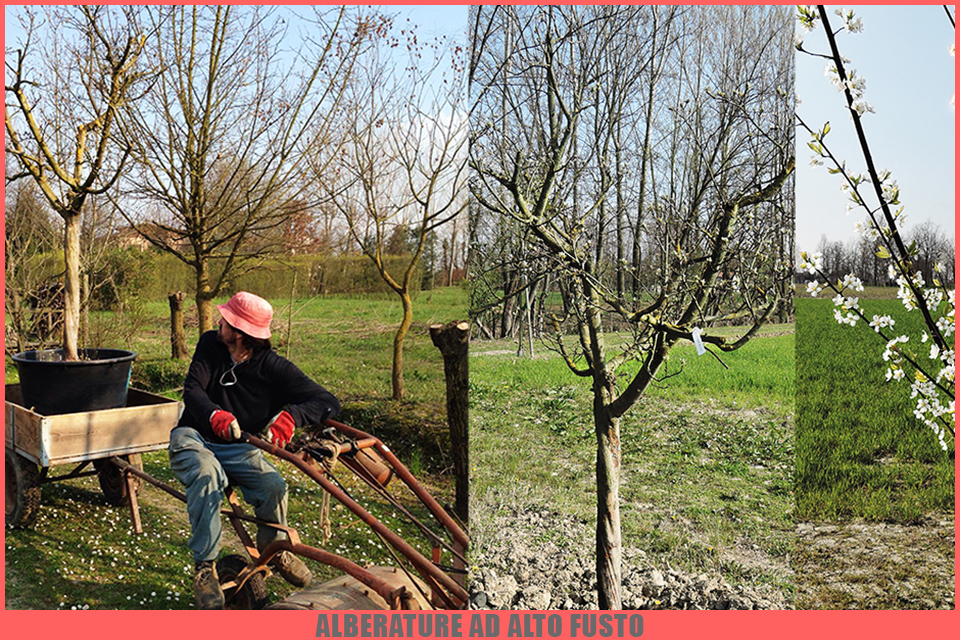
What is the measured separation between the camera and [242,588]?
108 inches

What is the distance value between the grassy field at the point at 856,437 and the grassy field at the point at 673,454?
2.20 feet

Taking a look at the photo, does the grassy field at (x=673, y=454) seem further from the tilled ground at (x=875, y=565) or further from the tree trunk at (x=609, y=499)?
the tilled ground at (x=875, y=565)

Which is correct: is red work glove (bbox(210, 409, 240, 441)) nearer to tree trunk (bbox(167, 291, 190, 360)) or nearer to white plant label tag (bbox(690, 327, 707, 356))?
white plant label tag (bbox(690, 327, 707, 356))

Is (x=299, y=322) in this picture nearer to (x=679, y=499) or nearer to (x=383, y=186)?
(x=383, y=186)

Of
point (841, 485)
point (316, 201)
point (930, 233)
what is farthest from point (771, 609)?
point (316, 201)

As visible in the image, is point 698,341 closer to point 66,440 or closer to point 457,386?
point 457,386

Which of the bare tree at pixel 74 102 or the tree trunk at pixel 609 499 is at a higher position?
the bare tree at pixel 74 102

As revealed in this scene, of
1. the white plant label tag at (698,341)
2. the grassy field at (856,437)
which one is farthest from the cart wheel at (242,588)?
the grassy field at (856,437)

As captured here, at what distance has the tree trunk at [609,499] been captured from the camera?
2.54m

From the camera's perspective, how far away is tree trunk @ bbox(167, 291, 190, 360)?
493cm

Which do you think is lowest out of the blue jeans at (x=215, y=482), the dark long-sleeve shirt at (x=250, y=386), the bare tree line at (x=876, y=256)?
the blue jeans at (x=215, y=482)

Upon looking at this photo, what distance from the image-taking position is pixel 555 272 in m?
2.47

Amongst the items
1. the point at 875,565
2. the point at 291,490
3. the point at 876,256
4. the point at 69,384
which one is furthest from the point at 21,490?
the point at 876,256

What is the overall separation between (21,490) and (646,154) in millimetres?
3024
